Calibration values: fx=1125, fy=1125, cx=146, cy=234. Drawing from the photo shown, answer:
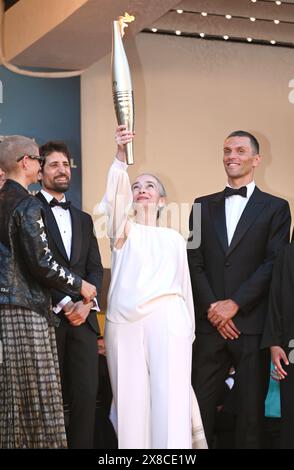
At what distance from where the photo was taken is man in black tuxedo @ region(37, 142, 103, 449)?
20.5ft

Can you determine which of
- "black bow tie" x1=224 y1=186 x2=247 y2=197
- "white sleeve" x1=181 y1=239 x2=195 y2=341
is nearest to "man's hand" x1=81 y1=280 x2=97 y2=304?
"white sleeve" x1=181 y1=239 x2=195 y2=341

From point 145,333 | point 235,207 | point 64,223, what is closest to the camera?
point 145,333

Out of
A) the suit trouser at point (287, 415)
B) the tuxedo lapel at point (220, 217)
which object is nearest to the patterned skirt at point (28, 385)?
the suit trouser at point (287, 415)

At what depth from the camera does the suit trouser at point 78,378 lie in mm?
6230

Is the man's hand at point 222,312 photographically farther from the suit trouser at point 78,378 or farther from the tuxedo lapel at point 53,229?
the tuxedo lapel at point 53,229

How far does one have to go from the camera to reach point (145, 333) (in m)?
6.21

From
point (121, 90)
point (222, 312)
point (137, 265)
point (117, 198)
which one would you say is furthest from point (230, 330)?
point (121, 90)

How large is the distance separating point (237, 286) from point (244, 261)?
0.52 ft

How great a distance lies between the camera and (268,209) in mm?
6707

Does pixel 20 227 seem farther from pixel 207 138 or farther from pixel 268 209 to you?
pixel 207 138

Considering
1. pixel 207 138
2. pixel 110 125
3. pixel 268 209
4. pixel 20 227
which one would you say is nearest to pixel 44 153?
pixel 20 227

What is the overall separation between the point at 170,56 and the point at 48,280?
431 centimetres

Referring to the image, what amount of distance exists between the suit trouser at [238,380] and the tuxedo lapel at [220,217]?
1.86ft

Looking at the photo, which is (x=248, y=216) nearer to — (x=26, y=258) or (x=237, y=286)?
(x=237, y=286)
